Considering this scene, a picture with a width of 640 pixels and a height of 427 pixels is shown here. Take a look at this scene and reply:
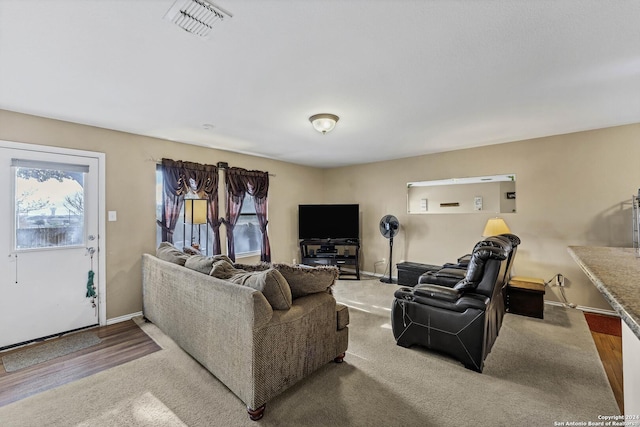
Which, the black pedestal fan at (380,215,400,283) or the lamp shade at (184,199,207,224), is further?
the black pedestal fan at (380,215,400,283)

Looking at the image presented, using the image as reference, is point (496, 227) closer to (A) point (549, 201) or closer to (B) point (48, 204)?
(A) point (549, 201)

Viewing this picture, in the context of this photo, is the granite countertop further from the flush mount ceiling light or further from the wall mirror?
the wall mirror

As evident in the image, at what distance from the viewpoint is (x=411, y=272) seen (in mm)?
4867

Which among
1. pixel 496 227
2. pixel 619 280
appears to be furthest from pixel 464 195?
pixel 619 280

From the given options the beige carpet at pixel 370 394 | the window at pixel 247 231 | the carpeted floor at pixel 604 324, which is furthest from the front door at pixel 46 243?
the carpeted floor at pixel 604 324

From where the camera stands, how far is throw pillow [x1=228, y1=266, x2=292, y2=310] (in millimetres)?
2021

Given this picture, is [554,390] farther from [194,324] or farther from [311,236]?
[311,236]

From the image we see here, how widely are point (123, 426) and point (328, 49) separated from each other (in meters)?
2.86

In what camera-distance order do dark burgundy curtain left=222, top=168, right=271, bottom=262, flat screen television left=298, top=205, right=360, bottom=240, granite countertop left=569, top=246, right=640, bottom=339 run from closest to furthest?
granite countertop left=569, top=246, right=640, bottom=339 → dark burgundy curtain left=222, top=168, right=271, bottom=262 → flat screen television left=298, top=205, right=360, bottom=240

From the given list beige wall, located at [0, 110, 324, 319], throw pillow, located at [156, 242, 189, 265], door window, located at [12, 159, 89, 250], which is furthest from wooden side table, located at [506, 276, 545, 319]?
door window, located at [12, 159, 89, 250]

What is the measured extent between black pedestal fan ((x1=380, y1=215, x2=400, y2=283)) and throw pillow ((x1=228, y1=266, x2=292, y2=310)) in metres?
3.62

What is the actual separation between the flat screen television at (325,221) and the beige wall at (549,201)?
105cm

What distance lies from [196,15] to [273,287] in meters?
1.76

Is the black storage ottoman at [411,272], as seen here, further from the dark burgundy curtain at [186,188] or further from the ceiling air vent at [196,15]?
the ceiling air vent at [196,15]
